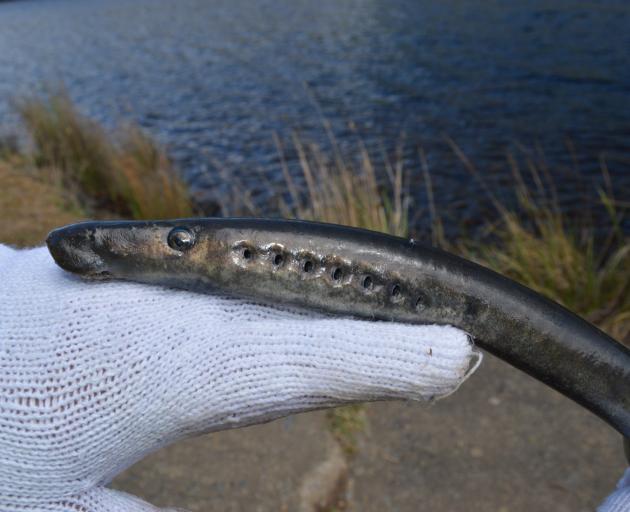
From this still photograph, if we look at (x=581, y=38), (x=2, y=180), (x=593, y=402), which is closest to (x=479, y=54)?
(x=581, y=38)

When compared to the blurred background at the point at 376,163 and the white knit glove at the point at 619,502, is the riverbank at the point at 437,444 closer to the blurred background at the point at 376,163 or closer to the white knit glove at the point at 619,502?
the blurred background at the point at 376,163

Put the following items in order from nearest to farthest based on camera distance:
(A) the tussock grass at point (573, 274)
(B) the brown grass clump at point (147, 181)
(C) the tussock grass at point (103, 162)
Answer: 1. (A) the tussock grass at point (573, 274)
2. (B) the brown grass clump at point (147, 181)
3. (C) the tussock grass at point (103, 162)

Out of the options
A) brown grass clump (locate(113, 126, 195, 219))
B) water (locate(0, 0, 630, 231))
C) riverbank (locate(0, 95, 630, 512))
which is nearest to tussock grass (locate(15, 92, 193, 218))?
brown grass clump (locate(113, 126, 195, 219))

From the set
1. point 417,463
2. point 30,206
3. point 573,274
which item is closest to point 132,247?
point 417,463

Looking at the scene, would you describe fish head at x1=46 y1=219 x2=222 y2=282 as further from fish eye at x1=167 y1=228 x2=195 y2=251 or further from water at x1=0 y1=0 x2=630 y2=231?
water at x1=0 y1=0 x2=630 y2=231

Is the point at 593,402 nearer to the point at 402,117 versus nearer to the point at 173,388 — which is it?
the point at 173,388

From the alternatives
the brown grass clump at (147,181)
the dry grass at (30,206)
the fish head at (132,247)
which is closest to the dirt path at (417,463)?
the fish head at (132,247)
